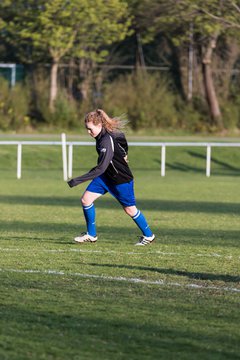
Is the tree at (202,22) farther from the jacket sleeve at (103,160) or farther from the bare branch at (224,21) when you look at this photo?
the jacket sleeve at (103,160)

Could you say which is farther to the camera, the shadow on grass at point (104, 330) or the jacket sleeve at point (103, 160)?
the jacket sleeve at point (103, 160)

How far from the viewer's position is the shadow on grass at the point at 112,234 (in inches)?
596

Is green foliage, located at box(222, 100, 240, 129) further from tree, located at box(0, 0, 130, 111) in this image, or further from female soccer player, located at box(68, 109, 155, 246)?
female soccer player, located at box(68, 109, 155, 246)

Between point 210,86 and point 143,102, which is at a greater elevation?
point 210,86

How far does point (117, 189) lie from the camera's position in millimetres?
14234

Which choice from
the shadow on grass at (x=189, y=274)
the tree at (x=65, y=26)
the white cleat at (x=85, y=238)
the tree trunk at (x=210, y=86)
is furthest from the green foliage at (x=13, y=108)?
the shadow on grass at (x=189, y=274)

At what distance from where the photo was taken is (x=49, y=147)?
4094 centimetres

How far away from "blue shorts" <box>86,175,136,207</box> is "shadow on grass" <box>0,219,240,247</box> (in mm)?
869

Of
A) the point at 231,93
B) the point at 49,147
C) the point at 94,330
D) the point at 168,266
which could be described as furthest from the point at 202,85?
→ the point at 94,330

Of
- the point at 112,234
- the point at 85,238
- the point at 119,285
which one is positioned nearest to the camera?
the point at 119,285

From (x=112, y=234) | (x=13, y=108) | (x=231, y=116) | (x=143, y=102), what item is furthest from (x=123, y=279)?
(x=231, y=116)

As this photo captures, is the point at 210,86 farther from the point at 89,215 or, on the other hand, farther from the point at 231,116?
the point at 89,215

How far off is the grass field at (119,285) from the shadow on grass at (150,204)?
0.21 ft

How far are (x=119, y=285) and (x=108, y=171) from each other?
3.77 meters
